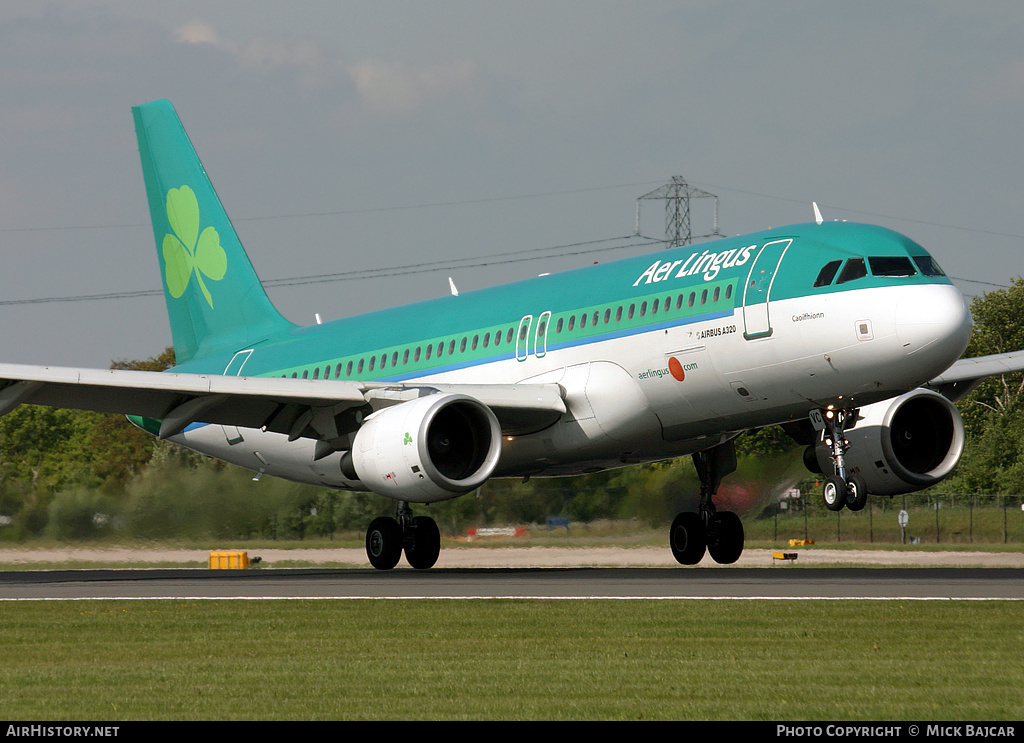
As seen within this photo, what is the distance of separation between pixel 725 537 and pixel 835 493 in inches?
242

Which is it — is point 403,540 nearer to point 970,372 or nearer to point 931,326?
point 970,372

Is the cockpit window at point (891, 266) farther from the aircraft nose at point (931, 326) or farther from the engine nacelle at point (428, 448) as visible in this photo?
the engine nacelle at point (428, 448)

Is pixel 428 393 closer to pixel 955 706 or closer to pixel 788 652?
pixel 788 652

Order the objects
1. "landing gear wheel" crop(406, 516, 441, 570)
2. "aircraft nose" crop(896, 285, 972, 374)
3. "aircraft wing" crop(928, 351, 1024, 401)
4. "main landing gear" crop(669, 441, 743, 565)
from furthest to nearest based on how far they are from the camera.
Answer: "landing gear wheel" crop(406, 516, 441, 570)
"main landing gear" crop(669, 441, 743, 565)
"aircraft wing" crop(928, 351, 1024, 401)
"aircraft nose" crop(896, 285, 972, 374)

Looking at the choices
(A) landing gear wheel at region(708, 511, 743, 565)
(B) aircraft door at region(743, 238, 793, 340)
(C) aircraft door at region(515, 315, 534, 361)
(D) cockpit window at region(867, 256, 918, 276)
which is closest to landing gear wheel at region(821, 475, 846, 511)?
(B) aircraft door at region(743, 238, 793, 340)

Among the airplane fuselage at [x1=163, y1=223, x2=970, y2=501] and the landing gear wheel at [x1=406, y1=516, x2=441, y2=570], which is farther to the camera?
the landing gear wheel at [x1=406, y1=516, x2=441, y2=570]

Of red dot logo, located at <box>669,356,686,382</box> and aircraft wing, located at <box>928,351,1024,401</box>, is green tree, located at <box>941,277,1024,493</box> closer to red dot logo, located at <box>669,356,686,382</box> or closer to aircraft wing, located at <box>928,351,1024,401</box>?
aircraft wing, located at <box>928,351,1024,401</box>

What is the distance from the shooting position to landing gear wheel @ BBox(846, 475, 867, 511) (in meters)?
20.9

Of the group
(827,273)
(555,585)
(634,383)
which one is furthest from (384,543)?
(827,273)

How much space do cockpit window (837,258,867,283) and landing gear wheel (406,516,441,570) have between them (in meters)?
10.5

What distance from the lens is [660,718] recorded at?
8500 millimetres

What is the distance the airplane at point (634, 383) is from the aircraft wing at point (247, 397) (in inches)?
1.9

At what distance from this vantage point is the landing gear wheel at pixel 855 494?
20.9m

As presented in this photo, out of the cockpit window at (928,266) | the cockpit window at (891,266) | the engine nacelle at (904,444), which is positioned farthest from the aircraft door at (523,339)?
the cockpit window at (928,266)
